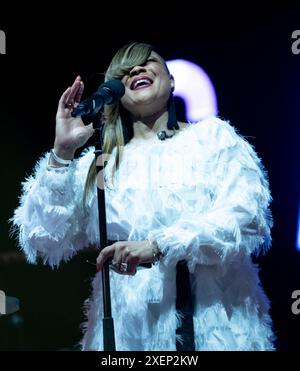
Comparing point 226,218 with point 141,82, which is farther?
point 141,82

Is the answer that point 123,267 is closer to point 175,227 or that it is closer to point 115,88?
point 175,227

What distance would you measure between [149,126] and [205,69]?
29 centimetres

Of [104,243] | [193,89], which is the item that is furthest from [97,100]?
[193,89]

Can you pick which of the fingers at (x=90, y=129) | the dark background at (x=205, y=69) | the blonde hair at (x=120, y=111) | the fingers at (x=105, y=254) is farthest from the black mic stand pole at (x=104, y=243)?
the dark background at (x=205, y=69)

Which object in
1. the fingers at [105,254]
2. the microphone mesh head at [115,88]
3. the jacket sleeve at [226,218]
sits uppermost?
the microphone mesh head at [115,88]

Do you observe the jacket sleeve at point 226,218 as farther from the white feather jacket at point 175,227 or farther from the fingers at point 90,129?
the fingers at point 90,129

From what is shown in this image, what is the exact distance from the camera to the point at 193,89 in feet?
6.57

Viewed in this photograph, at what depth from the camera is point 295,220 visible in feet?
6.61

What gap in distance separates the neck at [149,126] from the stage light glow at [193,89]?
13 centimetres

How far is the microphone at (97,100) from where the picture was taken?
1.52 m

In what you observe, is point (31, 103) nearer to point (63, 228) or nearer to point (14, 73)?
point (14, 73)

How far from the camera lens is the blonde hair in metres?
1.87

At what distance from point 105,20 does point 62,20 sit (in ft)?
0.50
